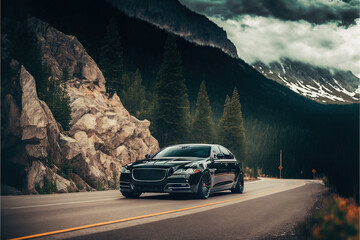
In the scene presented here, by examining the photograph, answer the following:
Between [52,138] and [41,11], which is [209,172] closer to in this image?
[52,138]

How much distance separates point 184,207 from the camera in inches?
407

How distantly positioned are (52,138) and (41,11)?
5987 cm

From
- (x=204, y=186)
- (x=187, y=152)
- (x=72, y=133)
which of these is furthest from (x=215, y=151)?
(x=72, y=133)

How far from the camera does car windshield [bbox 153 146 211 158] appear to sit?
44.7 ft

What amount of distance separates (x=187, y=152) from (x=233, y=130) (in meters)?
A: 56.3

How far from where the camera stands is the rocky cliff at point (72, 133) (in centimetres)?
1897

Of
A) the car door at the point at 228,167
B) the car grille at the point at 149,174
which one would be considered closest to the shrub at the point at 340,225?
the car grille at the point at 149,174

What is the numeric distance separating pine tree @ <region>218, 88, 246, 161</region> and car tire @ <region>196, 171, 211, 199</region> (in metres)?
56.8

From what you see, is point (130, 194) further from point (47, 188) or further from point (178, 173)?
point (47, 188)

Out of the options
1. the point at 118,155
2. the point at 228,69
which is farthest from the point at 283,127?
the point at 118,155

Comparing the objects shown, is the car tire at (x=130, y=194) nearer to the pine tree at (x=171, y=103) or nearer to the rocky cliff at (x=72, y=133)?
the rocky cliff at (x=72, y=133)

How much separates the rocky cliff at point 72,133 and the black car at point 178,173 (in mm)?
5904

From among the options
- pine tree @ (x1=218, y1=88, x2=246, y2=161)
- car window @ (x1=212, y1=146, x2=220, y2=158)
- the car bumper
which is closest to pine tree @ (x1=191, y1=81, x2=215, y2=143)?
pine tree @ (x1=218, y1=88, x2=246, y2=161)

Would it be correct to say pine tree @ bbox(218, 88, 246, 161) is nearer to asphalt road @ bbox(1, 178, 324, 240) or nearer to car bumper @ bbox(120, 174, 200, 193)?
car bumper @ bbox(120, 174, 200, 193)
